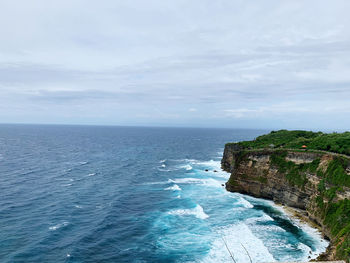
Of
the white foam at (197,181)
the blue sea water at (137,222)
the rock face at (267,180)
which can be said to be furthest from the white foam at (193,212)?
the white foam at (197,181)

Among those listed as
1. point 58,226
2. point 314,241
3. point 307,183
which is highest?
point 307,183

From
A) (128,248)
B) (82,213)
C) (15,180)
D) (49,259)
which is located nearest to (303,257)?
(128,248)

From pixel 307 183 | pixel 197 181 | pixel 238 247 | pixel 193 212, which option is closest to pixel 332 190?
pixel 307 183

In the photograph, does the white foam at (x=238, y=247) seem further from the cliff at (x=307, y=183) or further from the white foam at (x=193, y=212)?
the cliff at (x=307, y=183)

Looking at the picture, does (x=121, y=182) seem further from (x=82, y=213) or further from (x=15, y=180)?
(x=15, y=180)

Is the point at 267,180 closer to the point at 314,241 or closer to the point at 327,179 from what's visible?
the point at 327,179

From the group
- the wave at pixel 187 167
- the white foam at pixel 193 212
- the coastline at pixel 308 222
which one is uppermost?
the wave at pixel 187 167

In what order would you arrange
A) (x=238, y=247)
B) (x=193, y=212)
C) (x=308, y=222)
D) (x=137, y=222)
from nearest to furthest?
(x=238, y=247) < (x=308, y=222) < (x=137, y=222) < (x=193, y=212)

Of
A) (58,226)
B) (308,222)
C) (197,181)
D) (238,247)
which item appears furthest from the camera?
(197,181)
